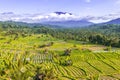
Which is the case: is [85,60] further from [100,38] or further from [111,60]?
[100,38]

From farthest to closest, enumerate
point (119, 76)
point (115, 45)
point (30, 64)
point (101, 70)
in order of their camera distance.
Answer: point (115, 45), point (30, 64), point (101, 70), point (119, 76)

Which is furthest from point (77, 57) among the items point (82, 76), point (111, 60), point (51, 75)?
point (51, 75)

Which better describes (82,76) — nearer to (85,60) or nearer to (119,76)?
(119,76)

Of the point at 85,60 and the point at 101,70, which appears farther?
the point at 85,60

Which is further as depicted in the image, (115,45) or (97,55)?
(115,45)

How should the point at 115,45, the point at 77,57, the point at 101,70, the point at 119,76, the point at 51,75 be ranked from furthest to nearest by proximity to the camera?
the point at 115,45, the point at 77,57, the point at 101,70, the point at 119,76, the point at 51,75

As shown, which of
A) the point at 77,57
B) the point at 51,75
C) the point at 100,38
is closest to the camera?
the point at 51,75

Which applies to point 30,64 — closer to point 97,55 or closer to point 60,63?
point 60,63

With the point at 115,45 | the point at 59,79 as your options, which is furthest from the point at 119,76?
the point at 115,45

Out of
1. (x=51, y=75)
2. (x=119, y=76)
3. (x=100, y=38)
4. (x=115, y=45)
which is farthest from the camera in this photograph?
(x=100, y=38)
